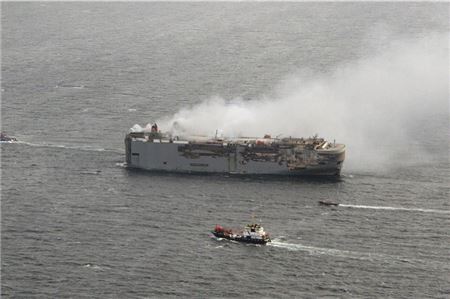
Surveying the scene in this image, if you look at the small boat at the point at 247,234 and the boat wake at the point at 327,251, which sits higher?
the small boat at the point at 247,234

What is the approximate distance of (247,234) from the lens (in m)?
164

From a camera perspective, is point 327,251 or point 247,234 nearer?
point 327,251

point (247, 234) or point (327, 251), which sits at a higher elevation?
point (247, 234)

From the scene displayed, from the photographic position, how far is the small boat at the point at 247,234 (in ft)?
536

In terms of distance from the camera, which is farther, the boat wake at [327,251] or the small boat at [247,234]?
the small boat at [247,234]

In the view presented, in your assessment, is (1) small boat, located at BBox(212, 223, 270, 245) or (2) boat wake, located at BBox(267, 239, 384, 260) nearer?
(2) boat wake, located at BBox(267, 239, 384, 260)

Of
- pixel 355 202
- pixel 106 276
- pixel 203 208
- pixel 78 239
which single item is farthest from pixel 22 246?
pixel 355 202

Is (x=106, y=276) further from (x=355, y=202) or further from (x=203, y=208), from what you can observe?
(x=355, y=202)

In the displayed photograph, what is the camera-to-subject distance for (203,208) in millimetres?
180375

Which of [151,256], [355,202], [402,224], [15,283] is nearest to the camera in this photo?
[15,283]

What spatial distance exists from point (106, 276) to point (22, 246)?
19.6 metres

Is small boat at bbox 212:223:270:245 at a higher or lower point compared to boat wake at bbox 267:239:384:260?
higher

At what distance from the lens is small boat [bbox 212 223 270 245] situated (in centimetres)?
16325

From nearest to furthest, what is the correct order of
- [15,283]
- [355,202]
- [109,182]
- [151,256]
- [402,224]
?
[15,283] < [151,256] < [402,224] < [355,202] < [109,182]
